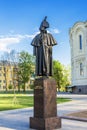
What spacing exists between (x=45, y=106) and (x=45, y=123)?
60 cm

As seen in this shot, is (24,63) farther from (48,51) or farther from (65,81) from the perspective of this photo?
(48,51)

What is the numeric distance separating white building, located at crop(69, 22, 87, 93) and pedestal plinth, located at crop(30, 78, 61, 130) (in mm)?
40380

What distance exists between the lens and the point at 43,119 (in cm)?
1109

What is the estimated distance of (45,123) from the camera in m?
11.0

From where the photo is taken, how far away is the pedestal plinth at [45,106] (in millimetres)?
11148

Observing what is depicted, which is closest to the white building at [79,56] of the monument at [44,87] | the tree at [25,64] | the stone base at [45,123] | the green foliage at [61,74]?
the tree at [25,64]

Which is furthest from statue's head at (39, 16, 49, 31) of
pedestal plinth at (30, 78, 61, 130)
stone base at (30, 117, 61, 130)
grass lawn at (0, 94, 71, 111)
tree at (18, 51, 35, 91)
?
tree at (18, 51, 35, 91)

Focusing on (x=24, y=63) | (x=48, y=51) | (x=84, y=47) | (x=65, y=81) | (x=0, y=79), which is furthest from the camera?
(x=0, y=79)

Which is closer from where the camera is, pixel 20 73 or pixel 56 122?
pixel 56 122

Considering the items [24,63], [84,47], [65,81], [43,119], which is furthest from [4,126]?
[65,81]

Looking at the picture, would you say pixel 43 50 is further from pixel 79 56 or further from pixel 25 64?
pixel 25 64

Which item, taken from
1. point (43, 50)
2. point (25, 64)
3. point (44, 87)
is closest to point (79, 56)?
point (25, 64)

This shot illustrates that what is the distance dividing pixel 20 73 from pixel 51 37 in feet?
247

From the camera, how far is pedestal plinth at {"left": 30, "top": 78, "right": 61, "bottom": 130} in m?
11.1
